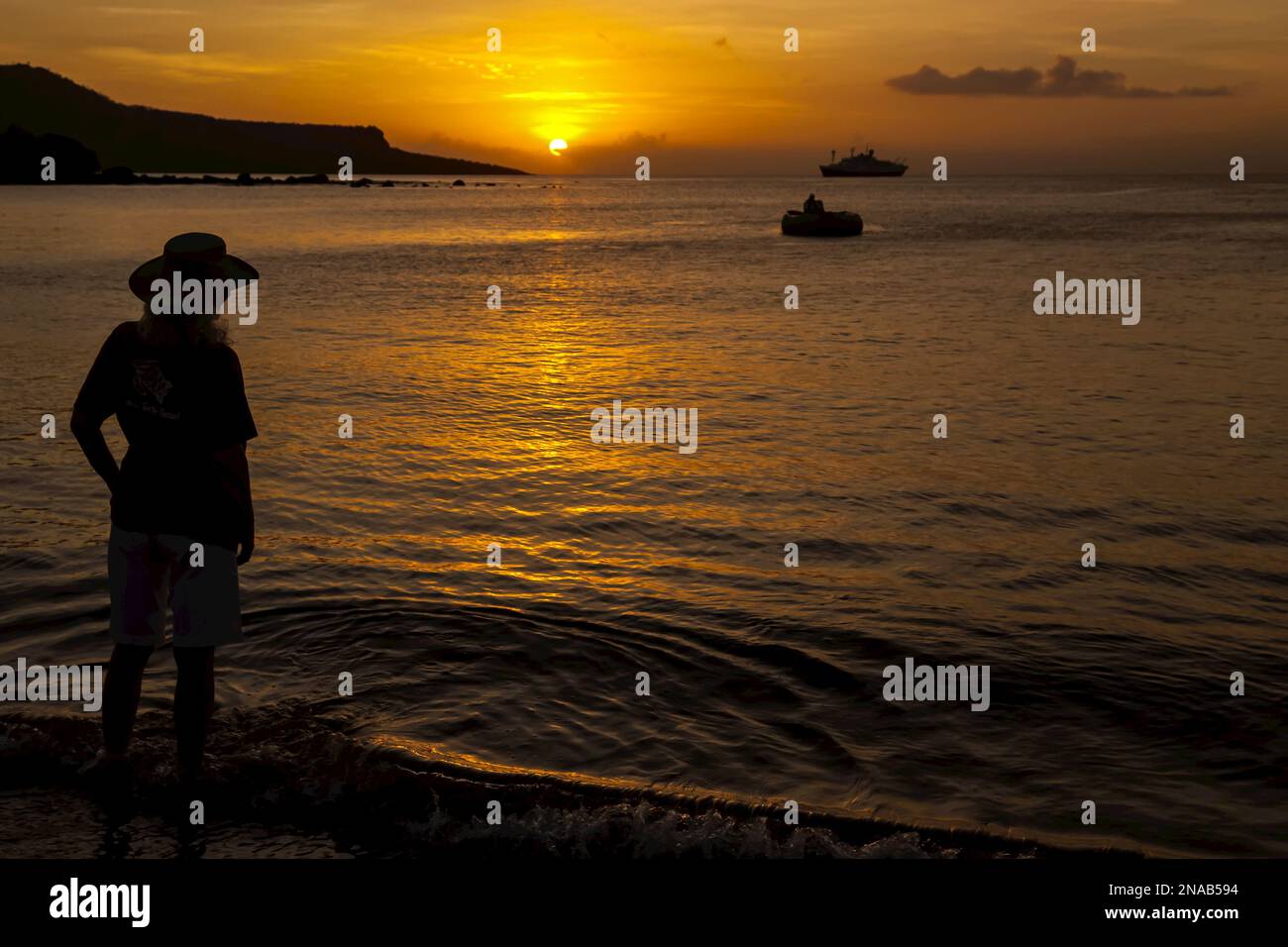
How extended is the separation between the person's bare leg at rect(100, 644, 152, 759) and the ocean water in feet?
2.98

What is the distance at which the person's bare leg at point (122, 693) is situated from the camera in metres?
5.06

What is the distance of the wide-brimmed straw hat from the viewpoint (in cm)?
470

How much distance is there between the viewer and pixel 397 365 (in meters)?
22.4

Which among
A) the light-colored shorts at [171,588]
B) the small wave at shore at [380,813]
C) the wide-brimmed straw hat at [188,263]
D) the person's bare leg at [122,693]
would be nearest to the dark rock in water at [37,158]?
the small wave at shore at [380,813]

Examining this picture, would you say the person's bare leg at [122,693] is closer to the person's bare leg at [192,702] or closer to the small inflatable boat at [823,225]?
the person's bare leg at [192,702]

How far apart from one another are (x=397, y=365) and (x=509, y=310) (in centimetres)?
1308

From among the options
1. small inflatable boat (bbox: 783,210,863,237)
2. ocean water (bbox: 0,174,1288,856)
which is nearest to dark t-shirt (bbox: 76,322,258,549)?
ocean water (bbox: 0,174,1288,856)

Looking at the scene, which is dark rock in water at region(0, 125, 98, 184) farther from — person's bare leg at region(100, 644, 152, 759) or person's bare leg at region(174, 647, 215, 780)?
person's bare leg at region(174, 647, 215, 780)

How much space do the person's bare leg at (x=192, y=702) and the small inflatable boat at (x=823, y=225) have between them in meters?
65.3

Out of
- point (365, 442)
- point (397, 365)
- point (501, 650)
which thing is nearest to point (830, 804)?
point (501, 650)

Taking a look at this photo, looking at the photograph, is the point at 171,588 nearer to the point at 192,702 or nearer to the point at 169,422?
the point at 192,702

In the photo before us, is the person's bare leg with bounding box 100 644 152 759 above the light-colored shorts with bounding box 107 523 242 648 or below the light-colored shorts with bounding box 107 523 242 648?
below

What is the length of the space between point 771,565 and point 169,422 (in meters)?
6.06
